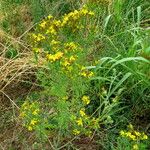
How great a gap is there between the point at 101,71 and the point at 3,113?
2.33ft

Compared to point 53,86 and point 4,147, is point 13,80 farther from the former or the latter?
point 53,86

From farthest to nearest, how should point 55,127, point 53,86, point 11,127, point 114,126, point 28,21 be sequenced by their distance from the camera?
1. point 28,21
2. point 11,127
3. point 114,126
4. point 55,127
5. point 53,86

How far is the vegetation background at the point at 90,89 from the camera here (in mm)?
2398

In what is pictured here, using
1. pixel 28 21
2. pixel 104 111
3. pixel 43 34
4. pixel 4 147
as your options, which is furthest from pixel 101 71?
pixel 28 21

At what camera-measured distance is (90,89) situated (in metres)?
2.81

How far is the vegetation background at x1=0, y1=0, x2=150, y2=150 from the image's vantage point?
2398mm

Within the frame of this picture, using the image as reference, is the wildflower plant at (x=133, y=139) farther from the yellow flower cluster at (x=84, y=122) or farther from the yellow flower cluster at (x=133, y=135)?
the yellow flower cluster at (x=84, y=122)

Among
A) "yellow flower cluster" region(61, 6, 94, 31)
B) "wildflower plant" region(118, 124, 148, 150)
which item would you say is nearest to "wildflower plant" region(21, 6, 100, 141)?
"yellow flower cluster" region(61, 6, 94, 31)

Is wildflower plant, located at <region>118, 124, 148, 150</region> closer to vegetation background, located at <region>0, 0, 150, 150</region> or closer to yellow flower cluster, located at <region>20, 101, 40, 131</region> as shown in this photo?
vegetation background, located at <region>0, 0, 150, 150</region>

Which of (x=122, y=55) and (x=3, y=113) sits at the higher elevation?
(x=122, y=55)

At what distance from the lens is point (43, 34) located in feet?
8.18

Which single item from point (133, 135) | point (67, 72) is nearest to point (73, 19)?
point (67, 72)

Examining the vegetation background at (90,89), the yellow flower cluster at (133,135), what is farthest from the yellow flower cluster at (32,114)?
the yellow flower cluster at (133,135)

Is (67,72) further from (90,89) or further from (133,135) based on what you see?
(90,89)
